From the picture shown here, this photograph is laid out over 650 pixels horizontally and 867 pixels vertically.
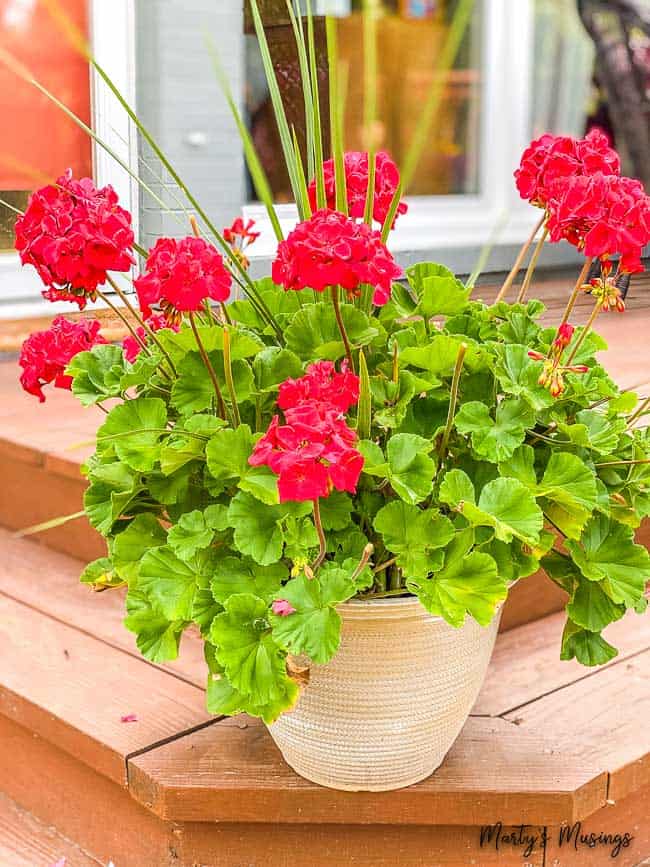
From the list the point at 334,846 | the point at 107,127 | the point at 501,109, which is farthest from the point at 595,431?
the point at 501,109

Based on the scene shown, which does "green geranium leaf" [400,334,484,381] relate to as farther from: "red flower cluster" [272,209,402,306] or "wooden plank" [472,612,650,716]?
"wooden plank" [472,612,650,716]

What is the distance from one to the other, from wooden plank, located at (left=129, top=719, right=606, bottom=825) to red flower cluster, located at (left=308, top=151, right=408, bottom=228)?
0.58 meters

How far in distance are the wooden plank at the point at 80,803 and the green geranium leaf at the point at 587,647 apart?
47cm

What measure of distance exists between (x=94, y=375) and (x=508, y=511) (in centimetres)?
Answer: 44

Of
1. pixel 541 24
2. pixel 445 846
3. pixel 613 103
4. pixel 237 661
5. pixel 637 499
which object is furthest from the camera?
pixel 541 24

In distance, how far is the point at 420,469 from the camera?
0.97m

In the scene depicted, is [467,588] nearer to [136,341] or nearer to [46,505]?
[136,341]

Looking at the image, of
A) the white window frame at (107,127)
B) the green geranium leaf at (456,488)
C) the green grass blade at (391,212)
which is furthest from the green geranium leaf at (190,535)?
the white window frame at (107,127)

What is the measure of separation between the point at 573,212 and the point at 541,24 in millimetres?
3125

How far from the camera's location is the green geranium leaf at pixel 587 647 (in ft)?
3.67

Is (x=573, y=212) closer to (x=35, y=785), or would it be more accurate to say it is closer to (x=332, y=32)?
(x=332, y=32)

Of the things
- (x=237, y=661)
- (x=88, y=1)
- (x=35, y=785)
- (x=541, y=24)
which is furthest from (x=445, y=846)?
(x=541, y=24)

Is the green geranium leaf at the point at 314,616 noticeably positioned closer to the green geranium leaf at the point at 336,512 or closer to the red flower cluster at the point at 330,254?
the green geranium leaf at the point at 336,512

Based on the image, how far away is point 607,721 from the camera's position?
1302 millimetres
